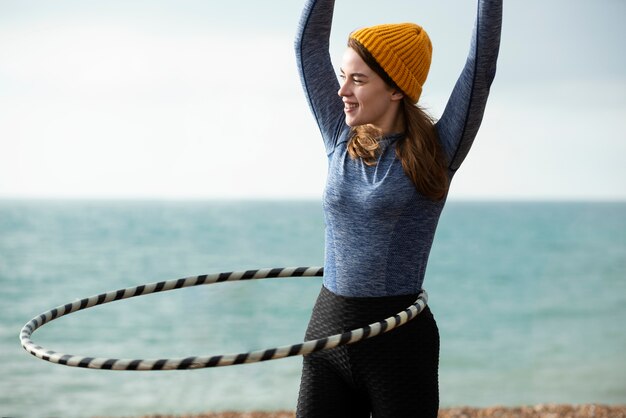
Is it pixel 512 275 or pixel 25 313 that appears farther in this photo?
pixel 512 275

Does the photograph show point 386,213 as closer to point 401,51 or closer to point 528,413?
point 401,51

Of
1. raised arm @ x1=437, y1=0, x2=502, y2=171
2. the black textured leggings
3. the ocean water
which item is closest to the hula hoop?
the black textured leggings

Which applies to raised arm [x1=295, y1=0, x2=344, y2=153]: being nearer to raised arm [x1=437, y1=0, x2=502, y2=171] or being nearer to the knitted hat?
the knitted hat

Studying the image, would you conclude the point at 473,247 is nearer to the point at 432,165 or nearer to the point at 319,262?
the point at 319,262

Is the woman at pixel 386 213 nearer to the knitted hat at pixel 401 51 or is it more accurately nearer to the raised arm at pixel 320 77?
the knitted hat at pixel 401 51

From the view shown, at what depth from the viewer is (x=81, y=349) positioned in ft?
52.8

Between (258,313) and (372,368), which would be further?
(258,313)

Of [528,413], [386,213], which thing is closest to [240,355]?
[386,213]

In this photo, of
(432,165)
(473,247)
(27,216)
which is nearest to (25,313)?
(473,247)

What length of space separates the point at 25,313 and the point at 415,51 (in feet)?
56.6

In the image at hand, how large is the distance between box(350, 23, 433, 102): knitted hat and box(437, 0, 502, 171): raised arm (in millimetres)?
154

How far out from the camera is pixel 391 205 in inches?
122

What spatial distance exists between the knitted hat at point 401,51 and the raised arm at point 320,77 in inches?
8.7

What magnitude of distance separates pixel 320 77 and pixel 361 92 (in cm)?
31
